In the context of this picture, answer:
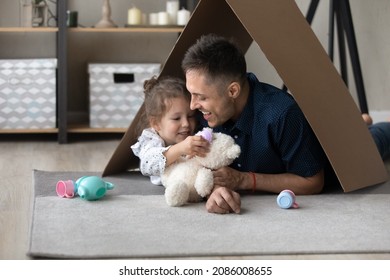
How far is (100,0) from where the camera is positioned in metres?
4.24

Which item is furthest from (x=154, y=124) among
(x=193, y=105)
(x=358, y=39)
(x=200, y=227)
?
(x=358, y=39)

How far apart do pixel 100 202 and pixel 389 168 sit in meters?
1.34

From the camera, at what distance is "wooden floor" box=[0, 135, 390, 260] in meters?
2.17

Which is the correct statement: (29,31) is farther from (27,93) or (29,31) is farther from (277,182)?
(277,182)

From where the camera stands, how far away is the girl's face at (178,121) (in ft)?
8.92

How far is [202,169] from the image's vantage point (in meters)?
2.52

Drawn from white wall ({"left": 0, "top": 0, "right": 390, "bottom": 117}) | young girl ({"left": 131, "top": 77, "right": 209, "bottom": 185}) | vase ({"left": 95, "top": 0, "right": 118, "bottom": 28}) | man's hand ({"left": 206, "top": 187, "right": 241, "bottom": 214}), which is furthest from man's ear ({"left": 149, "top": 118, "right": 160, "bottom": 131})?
white wall ({"left": 0, "top": 0, "right": 390, "bottom": 117})

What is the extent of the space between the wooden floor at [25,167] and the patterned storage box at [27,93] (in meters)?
0.10

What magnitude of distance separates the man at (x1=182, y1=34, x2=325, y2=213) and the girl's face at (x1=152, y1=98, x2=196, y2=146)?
6cm

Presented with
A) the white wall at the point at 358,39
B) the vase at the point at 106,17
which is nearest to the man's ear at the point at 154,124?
the vase at the point at 106,17

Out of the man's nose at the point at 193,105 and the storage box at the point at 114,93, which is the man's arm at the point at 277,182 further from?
the storage box at the point at 114,93

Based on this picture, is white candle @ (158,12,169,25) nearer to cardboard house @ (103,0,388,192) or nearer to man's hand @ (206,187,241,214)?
cardboard house @ (103,0,388,192)
